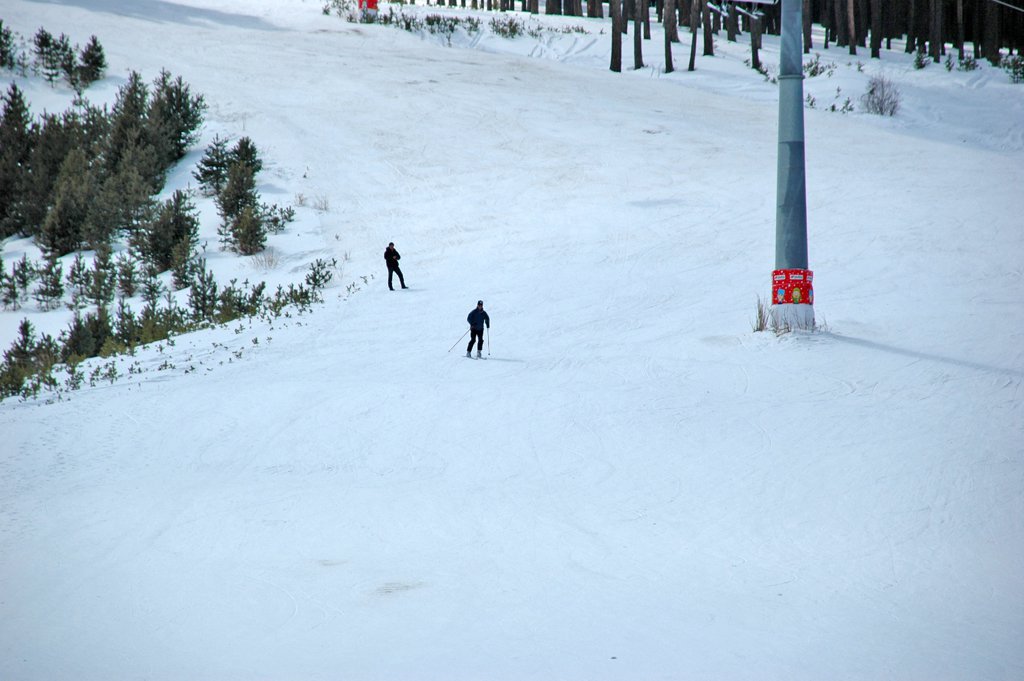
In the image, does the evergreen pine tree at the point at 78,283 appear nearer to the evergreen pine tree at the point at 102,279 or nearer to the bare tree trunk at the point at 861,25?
the evergreen pine tree at the point at 102,279

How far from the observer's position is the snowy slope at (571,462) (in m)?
5.84

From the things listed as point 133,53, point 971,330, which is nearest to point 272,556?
point 971,330

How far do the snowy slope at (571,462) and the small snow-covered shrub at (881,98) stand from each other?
9943mm

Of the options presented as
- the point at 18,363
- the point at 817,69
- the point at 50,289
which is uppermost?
the point at 817,69

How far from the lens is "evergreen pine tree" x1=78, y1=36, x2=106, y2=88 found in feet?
118

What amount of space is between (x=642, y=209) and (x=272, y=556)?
18.6 meters

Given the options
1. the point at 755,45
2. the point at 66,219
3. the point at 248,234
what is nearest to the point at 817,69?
the point at 755,45

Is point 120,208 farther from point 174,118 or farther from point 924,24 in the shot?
point 924,24

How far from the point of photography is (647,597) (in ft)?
20.9

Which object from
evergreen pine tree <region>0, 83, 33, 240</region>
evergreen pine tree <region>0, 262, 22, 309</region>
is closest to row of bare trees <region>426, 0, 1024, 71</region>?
evergreen pine tree <region>0, 83, 33, 240</region>

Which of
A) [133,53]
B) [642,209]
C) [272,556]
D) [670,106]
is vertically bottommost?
[272,556]

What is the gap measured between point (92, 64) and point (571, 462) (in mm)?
33990

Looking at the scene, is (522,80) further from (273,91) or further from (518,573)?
(518,573)

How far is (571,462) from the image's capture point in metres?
9.75
